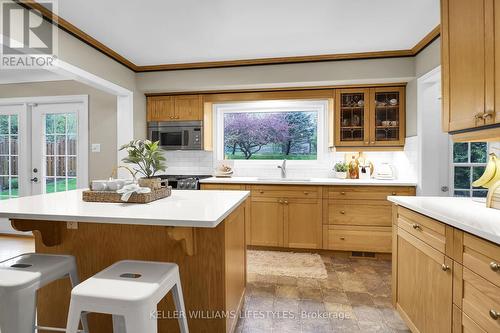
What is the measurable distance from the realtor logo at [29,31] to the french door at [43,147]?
5.04 feet

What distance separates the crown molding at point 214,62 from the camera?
2.48m

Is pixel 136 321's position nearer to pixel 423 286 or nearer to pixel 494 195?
pixel 423 286

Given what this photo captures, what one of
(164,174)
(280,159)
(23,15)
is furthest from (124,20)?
(280,159)

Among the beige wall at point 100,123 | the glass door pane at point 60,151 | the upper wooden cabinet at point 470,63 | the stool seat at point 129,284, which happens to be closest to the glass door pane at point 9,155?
the glass door pane at point 60,151

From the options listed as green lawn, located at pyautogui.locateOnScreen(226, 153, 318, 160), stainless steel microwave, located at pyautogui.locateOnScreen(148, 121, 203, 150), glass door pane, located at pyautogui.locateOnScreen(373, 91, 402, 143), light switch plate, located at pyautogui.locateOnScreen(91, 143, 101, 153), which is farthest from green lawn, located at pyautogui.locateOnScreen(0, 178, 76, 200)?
glass door pane, located at pyautogui.locateOnScreen(373, 91, 402, 143)

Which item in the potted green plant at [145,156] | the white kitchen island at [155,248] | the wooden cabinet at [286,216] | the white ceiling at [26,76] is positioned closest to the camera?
the white kitchen island at [155,248]

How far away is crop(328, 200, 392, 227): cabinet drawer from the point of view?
323 centimetres

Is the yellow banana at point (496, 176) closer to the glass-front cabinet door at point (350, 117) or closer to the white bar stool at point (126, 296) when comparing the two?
the white bar stool at point (126, 296)

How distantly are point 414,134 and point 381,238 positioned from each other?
129 centimetres

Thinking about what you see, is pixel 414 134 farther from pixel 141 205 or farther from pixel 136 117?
pixel 136 117

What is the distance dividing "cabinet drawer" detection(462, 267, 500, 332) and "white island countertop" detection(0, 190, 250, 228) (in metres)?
1.14

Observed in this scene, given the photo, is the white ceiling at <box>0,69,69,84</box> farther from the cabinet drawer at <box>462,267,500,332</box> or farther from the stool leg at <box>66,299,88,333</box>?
the cabinet drawer at <box>462,267,500,332</box>

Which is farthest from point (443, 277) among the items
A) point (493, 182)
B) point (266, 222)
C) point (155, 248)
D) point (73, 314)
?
point (266, 222)

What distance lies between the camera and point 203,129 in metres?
3.90
